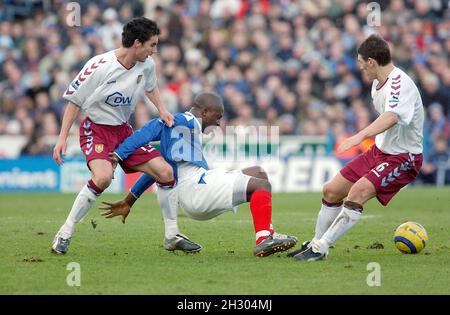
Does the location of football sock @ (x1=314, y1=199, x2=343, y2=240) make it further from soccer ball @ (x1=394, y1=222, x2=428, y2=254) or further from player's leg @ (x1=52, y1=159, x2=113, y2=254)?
player's leg @ (x1=52, y1=159, x2=113, y2=254)

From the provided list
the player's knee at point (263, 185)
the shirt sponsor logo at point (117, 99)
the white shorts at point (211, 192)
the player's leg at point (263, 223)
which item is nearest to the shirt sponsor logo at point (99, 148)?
the shirt sponsor logo at point (117, 99)

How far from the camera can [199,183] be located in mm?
8672

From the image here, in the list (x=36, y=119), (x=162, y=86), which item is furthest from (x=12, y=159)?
(x=162, y=86)

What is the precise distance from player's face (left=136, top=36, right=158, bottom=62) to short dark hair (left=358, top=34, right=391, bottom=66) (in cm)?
201

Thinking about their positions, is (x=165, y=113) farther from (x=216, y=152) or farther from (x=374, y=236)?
(x=216, y=152)

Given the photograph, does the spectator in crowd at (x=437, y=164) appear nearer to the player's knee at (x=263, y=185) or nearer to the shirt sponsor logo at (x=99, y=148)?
the player's knee at (x=263, y=185)

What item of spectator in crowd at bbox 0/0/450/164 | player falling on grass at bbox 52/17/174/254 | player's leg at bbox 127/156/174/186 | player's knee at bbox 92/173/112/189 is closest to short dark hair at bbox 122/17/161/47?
player falling on grass at bbox 52/17/174/254

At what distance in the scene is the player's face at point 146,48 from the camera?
9.00m

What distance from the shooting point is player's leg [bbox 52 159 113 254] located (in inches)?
352

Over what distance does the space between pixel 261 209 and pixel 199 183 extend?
0.63m

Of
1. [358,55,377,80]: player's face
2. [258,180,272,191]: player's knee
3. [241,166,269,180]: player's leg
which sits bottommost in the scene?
[258,180,272,191]: player's knee

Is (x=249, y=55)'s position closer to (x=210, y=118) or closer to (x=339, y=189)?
(x=210, y=118)

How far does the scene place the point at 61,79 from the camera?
67.9ft

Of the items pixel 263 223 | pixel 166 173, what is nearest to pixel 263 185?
pixel 263 223
